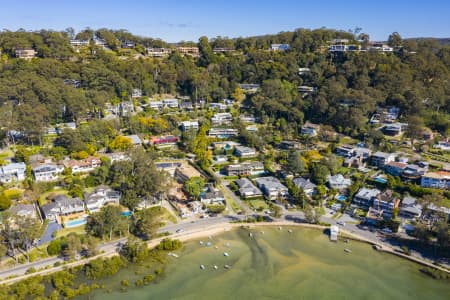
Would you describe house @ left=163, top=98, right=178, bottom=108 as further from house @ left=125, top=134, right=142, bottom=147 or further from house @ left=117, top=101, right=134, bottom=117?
house @ left=125, top=134, right=142, bottom=147

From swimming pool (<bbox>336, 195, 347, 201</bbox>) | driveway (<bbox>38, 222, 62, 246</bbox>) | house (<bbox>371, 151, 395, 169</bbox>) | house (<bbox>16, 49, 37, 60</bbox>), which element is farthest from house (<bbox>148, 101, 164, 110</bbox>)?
swimming pool (<bbox>336, 195, 347, 201</bbox>)

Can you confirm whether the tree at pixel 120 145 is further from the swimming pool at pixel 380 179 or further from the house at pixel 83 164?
the swimming pool at pixel 380 179

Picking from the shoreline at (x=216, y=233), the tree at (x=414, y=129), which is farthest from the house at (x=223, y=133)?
the tree at (x=414, y=129)

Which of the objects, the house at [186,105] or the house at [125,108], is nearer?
the house at [125,108]

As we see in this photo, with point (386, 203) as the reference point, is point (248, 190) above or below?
above

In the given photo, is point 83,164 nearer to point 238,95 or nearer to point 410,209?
point 238,95

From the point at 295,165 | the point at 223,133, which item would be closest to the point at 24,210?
the point at 295,165

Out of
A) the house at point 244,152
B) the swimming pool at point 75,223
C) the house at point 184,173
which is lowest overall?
the swimming pool at point 75,223
